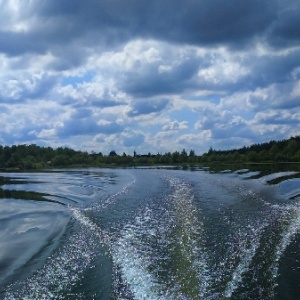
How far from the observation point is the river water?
13586mm

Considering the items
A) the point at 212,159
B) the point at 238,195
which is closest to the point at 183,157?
the point at 212,159

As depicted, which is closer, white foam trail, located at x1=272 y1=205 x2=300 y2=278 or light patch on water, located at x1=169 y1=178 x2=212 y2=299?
light patch on water, located at x1=169 y1=178 x2=212 y2=299

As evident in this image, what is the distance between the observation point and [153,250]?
59.3 feet

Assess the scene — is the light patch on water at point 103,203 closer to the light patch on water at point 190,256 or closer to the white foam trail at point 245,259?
the light patch on water at point 190,256

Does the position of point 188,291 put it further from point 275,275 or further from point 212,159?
point 212,159

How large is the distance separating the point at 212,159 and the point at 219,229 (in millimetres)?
162125

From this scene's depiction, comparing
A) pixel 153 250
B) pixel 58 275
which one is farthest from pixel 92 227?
pixel 58 275

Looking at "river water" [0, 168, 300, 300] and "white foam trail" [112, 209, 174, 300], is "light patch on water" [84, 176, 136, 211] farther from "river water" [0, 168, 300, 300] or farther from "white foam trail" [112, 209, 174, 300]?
"white foam trail" [112, 209, 174, 300]

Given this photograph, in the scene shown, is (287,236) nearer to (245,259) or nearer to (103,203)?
(245,259)

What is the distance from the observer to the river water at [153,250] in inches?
535

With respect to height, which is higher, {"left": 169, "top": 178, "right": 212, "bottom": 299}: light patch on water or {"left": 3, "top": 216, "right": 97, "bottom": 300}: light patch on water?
{"left": 169, "top": 178, "right": 212, "bottom": 299}: light patch on water

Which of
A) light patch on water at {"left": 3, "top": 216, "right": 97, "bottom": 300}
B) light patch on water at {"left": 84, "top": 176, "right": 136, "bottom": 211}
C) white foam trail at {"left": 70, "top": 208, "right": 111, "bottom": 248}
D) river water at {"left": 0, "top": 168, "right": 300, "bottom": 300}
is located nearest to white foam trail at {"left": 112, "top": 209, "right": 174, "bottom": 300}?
river water at {"left": 0, "top": 168, "right": 300, "bottom": 300}

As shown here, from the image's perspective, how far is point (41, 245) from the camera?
20.6 metres

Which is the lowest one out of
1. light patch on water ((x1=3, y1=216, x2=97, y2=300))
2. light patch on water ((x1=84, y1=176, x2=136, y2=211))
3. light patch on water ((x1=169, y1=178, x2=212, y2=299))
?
light patch on water ((x1=3, y1=216, x2=97, y2=300))
